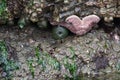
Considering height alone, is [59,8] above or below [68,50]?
above

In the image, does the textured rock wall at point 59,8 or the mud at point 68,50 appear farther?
the textured rock wall at point 59,8

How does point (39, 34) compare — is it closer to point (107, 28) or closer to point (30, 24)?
point (30, 24)

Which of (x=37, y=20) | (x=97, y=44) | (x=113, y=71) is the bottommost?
(x=113, y=71)

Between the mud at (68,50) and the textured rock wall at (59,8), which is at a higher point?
the textured rock wall at (59,8)

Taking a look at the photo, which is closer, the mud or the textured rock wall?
the mud

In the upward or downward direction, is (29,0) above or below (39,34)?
above

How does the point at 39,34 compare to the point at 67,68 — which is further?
the point at 39,34

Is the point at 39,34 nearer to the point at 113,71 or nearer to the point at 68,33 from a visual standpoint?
the point at 68,33

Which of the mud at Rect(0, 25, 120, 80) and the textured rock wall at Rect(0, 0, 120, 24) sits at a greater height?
the textured rock wall at Rect(0, 0, 120, 24)

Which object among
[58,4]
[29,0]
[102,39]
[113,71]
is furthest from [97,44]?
[29,0]

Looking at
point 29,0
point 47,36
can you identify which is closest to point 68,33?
point 47,36
